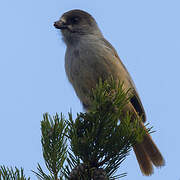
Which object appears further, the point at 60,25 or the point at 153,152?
the point at 60,25

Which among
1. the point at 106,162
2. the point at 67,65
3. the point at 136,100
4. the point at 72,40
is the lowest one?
the point at 106,162

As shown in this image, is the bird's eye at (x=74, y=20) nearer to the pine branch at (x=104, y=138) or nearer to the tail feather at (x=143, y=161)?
the tail feather at (x=143, y=161)

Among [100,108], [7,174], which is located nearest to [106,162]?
[100,108]

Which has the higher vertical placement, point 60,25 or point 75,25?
point 75,25

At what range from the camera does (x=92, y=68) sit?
14.0 feet

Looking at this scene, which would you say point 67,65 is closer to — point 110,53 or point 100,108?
point 110,53

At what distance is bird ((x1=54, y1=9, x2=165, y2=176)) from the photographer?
4.25 meters

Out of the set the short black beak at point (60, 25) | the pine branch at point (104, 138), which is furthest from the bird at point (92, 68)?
the pine branch at point (104, 138)

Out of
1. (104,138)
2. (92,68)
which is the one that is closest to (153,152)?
(92,68)

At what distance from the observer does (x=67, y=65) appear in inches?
178

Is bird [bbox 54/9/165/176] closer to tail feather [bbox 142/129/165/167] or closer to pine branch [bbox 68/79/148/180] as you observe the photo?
tail feather [bbox 142/129/165/167]

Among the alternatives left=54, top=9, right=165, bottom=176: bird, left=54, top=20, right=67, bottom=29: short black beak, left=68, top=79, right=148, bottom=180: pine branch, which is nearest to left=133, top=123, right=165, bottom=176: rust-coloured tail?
left=54, top=9, right=165, bottom=176: bird

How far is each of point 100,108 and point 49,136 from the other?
18.8 inches

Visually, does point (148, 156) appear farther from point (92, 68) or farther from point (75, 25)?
point (75, 25)
